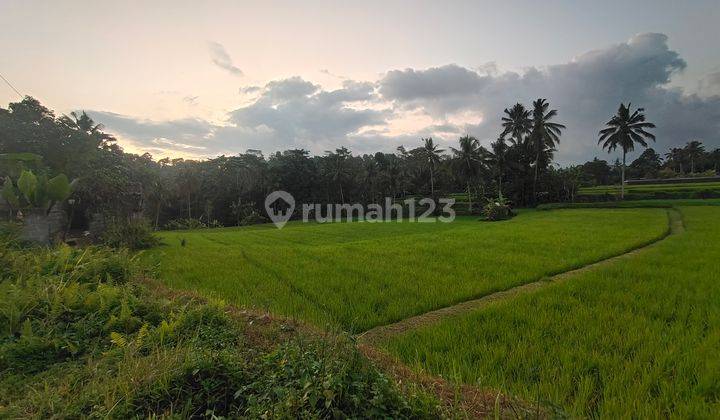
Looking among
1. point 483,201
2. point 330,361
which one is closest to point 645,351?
point 330,361

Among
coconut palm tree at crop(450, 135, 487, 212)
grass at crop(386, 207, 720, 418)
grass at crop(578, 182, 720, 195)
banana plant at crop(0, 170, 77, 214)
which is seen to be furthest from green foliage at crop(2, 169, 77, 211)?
grass at crop(578, 182, 720, 195)

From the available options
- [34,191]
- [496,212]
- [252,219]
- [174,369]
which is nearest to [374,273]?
[174,369]

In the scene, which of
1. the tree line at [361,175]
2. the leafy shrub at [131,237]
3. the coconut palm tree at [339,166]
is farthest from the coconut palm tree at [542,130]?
the leafy shrub at [131,237]

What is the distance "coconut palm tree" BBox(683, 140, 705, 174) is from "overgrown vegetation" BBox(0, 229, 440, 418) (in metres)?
92.8

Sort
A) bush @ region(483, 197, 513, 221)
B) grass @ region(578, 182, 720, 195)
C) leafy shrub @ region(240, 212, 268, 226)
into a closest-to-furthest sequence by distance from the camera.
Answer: bush @ region(483, 197, 513, 221), grass @ region(578, 182, 720, 195), leafy shrub @ region(240, 212, 268, 226)

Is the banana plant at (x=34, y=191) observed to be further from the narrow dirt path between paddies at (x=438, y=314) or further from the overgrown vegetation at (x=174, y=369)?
the narrow dirt path between paddies at (x=438, y=314)

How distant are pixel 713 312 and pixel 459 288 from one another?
3348mm

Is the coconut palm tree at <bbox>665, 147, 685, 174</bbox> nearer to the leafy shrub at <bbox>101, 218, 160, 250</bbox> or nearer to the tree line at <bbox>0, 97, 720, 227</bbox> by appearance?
the tree line at <bbox>0, 97, 720, 227</bbox>

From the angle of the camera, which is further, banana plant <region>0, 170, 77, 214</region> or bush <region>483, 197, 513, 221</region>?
bush <region>483, 197, 513, 221</region>

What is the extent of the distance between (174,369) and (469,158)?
41.8 meters

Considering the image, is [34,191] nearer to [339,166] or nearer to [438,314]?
[438,314]

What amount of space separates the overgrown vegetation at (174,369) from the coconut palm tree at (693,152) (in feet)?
304

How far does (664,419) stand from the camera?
2.37m

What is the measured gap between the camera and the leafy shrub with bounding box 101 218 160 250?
1252cm
